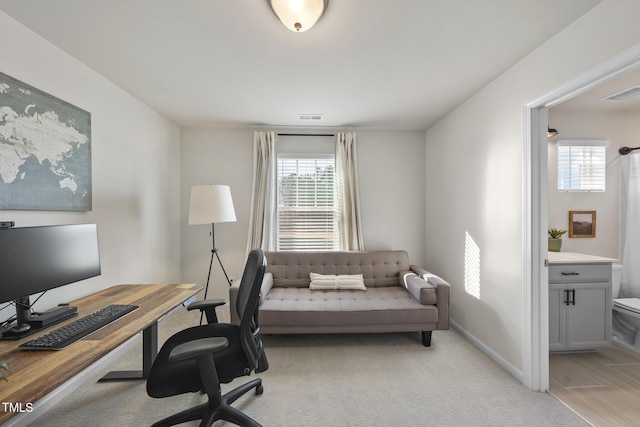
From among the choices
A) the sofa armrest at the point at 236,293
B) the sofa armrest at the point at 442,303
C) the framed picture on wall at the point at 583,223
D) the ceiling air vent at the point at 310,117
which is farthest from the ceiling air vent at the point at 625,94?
the sofa armrest at the point at 236,293

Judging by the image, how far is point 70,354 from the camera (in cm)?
129

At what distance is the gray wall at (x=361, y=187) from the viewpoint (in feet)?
13.2

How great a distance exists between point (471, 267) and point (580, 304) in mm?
911

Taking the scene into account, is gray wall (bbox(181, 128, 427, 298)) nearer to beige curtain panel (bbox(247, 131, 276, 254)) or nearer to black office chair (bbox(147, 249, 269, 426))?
beige curtain panel (bbox(247, 131, 276, 254))

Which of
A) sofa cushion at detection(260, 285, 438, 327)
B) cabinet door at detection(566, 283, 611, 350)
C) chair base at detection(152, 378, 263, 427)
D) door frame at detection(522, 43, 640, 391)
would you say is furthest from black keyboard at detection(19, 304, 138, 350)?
cabinet door at detection(566, 283, 611, 350)

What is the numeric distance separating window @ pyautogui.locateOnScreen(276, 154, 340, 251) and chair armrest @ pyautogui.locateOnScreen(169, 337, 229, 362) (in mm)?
2425

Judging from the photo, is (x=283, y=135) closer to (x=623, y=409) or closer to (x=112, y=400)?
(x=112, y=400)

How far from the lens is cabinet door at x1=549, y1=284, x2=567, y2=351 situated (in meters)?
2.60

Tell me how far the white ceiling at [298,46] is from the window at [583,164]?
4.93 ft

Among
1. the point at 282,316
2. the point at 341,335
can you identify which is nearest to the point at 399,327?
the point at 341,335

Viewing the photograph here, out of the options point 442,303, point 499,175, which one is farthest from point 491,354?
point 499,175

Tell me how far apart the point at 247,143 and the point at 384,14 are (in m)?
2.75

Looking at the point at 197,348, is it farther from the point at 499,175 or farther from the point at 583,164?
the point at 583,164

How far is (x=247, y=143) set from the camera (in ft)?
13.4
